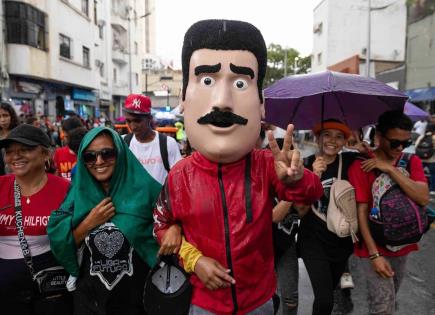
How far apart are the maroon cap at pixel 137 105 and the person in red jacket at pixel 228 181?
81.0 inches

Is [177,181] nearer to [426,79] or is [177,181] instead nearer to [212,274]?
[212,274]

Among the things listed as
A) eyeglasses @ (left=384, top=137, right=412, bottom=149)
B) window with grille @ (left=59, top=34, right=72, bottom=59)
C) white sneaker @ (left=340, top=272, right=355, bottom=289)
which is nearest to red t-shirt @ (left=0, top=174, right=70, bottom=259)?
eyeglasses @ (left=384, top=137, right=412, bottom=149)

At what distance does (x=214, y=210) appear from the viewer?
75.8 inches

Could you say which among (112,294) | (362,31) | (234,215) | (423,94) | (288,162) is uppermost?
(362,31)

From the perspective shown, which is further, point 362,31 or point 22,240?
point 362,31

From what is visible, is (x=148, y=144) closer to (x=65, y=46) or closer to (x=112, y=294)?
(x=112, y=294)

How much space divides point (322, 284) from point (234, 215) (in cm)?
122

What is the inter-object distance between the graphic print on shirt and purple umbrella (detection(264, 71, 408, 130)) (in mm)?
1443

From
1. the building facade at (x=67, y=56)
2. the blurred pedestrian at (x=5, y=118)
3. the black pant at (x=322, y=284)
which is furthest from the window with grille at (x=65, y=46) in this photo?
the black pant at (x=322, y=284)

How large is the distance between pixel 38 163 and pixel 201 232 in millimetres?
1224

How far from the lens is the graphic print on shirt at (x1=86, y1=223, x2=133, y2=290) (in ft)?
7.47

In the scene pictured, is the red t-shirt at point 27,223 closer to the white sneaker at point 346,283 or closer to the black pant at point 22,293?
the black pant at point 22,293

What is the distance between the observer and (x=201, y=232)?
196 cm

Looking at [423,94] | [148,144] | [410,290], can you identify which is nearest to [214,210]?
[148,144]
